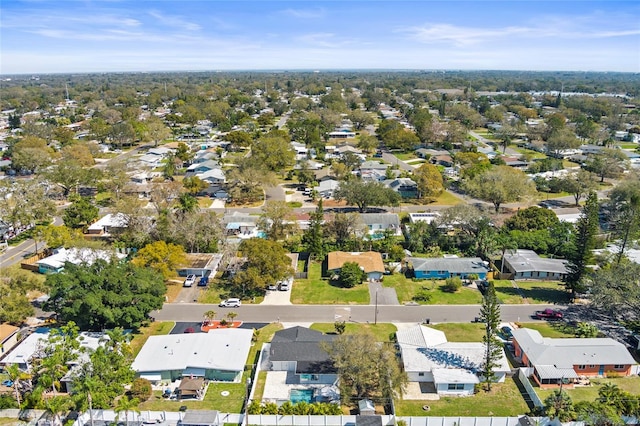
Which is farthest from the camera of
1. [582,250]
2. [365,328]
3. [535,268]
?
[535,268]

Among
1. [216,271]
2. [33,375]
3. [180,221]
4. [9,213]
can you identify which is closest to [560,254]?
[216,271]

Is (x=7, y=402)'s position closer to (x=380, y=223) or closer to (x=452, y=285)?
(x=452, y=285)

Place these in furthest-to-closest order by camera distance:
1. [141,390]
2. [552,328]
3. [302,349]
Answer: [552,328]
[302,349]
[141,390]

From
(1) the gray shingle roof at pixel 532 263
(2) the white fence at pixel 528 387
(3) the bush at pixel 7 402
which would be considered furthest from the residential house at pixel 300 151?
(3) the bush at pixel 7 402

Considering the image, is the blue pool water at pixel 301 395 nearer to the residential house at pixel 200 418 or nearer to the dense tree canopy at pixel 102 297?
the residential house at pixel 200 418

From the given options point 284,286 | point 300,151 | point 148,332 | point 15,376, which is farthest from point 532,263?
point 300,151

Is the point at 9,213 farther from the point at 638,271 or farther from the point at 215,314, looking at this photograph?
the point at 638,271
